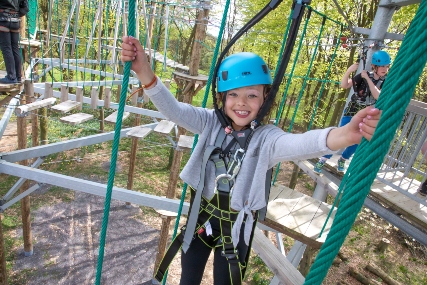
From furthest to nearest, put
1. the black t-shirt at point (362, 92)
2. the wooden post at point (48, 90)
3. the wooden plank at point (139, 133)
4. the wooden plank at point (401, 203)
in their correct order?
the wooden post at point (48, 90) → the wooden plank at point (139, 133) → the black t-shirt at point (362, 92) → the wooden plank at point (401, 203)

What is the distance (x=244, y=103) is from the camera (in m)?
1.32

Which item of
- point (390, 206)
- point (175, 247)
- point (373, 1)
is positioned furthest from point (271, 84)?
point (373, 1)

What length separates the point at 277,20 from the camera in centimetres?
663

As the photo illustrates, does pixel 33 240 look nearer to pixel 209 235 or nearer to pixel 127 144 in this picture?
pixel 127 144

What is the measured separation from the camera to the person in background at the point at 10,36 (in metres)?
3.54

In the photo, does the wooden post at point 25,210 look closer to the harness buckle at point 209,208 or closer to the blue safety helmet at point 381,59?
the harness buckle at point 209,208

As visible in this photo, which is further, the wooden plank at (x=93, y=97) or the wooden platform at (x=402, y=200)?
the wooden plank at (x=93, y=97)

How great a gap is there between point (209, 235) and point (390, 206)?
7.43ft

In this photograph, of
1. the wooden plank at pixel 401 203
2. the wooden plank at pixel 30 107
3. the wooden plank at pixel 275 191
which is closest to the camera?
the wooden plank at pixel 401 203

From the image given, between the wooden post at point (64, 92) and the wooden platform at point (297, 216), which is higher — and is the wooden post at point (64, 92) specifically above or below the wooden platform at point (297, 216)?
above

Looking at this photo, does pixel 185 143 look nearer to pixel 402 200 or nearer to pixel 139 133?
pixel 139 133

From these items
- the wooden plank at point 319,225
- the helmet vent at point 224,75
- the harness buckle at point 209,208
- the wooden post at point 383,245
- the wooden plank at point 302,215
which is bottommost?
the wooden post at point 383,245

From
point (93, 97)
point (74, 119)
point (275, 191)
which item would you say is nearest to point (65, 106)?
point (74, 119)

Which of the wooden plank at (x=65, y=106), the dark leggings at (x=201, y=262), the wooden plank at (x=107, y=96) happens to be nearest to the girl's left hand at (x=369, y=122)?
the dark leggings at (x=201, y=262)
